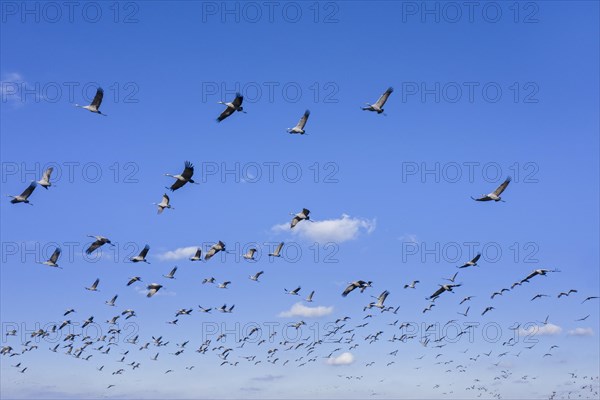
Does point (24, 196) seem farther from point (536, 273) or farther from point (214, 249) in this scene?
point (536, 273)

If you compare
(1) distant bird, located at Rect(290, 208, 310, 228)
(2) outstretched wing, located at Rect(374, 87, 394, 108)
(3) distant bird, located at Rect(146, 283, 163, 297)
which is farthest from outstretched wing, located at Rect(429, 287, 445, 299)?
(3) distant bird, located at Rect(146, 283, 163, 297)

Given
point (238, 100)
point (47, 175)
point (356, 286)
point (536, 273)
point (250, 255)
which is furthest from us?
point (250, 255)

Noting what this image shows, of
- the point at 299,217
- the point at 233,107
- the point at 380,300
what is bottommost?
the point at 380,300

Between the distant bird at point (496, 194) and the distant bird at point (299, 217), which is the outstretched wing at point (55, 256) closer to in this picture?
the distant bird at point (299, 217)

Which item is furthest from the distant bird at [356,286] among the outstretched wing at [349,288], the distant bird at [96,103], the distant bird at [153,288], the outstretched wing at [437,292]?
the distant bird at [96,103]

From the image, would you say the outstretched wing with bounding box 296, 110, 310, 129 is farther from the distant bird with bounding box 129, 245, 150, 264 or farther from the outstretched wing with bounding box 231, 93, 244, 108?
the distant bird with bounding box 129, 245, 150, 264

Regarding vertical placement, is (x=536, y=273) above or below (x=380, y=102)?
below

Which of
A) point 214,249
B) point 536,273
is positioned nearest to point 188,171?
point 214,249

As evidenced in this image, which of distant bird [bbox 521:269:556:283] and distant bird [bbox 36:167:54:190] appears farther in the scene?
distant bird [bbox 521:269:556:283]

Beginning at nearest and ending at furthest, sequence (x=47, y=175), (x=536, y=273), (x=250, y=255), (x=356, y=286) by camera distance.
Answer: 1. (x=47, y=175)
2. (x=536, y=273)
3. (x=356, y=286)
4. (x=250, y=255)

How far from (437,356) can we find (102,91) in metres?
71.1

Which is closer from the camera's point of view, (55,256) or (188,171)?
(188,171)

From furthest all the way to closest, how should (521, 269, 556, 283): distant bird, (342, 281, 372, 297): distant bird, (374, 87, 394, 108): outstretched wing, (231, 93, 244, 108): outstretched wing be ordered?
(342, 281, 372, 297): distant bird, (521, 269, 556, 283): distant bird, (374, 87, 394, 108): outstretched wing, (231, 93, 244, 108): outstretched wing

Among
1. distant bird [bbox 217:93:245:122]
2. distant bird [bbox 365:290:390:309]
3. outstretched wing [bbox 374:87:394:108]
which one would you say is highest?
outstretched wing [bbox 374:87:394:108]
